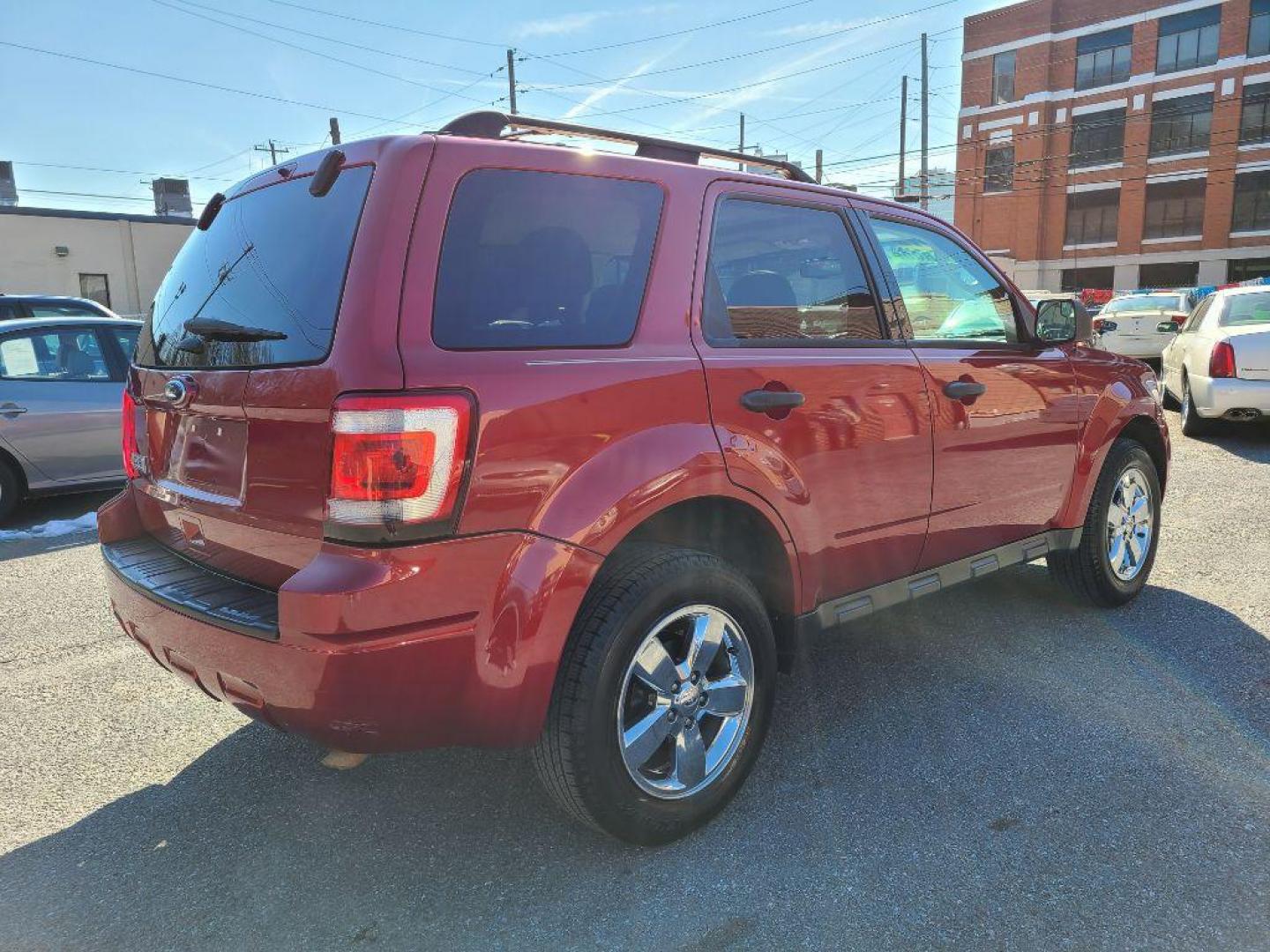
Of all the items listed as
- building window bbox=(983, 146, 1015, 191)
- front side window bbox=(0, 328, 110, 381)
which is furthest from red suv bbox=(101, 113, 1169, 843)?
building window bbox=(983, 146, 1015, 191)

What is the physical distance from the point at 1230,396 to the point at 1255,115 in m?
44.8

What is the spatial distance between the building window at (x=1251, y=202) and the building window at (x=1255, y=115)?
1715 mm

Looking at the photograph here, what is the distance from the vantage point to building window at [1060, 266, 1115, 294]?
47844 millimetres

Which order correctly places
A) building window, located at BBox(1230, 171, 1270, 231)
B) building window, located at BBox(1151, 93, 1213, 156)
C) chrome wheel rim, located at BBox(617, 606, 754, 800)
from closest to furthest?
chrome wheel rim, located at BBox(617, 606, 754, 800) → building window, located at BBox(1230, 171, 1270, 231) → building window, located at BBox(1151, 93, 1213, 156)

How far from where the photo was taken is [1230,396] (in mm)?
8539

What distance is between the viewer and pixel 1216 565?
16.4 feet

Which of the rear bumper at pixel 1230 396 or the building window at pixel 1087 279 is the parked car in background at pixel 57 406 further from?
the building window at pixel 1087 279

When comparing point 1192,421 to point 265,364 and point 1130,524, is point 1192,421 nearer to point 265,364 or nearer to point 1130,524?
point 1130,524

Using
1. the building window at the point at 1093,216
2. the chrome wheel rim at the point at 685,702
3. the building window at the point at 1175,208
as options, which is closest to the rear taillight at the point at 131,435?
the chrome wheel rim at the point at 685,702

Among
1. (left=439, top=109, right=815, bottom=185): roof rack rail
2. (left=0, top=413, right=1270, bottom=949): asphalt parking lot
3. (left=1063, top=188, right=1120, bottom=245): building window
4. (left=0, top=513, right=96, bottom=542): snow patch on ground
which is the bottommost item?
(left=0, top=513, right=96, bottom=542): snow patch on ground

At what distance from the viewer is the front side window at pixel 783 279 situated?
2705 millimetres

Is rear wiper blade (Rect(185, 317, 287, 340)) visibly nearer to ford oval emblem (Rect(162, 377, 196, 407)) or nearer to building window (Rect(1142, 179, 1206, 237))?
ford oval emblem (Rect(162, 377, 196, 407))

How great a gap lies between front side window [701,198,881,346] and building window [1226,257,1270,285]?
49635mm

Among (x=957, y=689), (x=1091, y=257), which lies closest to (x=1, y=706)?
(x=957, y=689)
